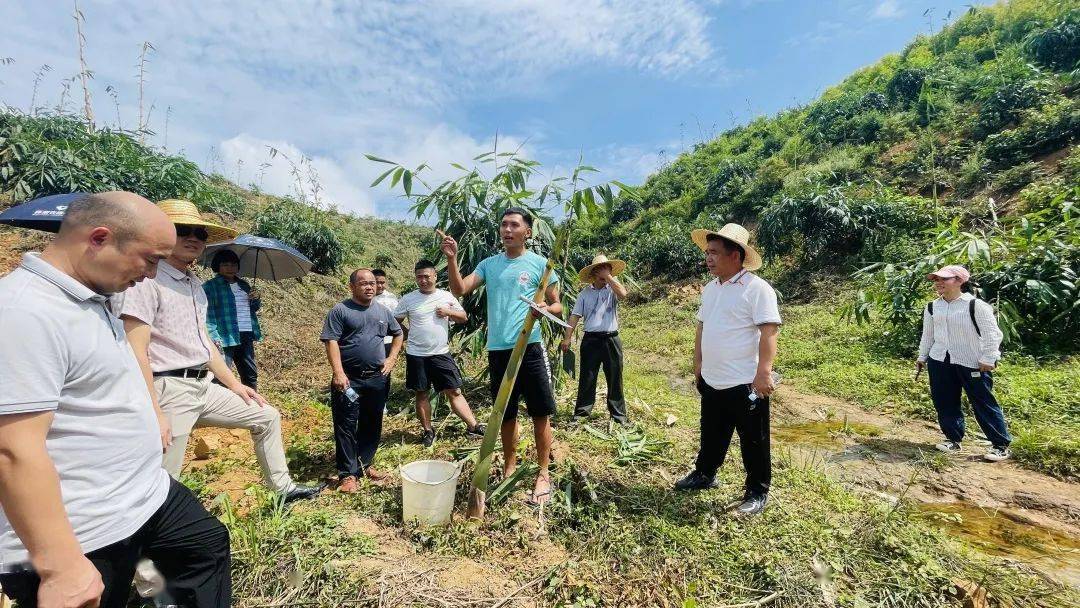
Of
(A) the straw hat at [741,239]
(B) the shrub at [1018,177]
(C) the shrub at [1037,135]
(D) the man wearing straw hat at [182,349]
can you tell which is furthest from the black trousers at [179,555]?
(C) the shrub at [1037,135]

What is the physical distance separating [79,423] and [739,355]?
9.08 ft

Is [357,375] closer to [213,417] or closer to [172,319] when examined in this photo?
[213,417]

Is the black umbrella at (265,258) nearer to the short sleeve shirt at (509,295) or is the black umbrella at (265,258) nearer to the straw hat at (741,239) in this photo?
the short sleeve shirt at (509,295)

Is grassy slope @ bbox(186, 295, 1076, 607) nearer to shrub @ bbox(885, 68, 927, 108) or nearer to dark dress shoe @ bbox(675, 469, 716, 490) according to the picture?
dark dress shoe @ bbox(675, 469, 716, 490)

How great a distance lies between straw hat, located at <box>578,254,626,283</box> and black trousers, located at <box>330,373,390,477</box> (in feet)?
6.93

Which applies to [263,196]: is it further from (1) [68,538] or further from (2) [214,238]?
(1) [68,538]

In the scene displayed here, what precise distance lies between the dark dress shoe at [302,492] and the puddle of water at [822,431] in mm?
4063

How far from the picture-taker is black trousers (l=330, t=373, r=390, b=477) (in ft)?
10.8

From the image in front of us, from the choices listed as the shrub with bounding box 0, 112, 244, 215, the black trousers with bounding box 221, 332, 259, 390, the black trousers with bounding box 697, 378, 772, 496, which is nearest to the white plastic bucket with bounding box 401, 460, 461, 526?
the black trousers with bounding box 697, 378, 772, 496

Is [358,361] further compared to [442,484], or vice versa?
[358,361]

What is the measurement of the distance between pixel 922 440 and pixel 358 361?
16.3 ft

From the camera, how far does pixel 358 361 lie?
11.1ft

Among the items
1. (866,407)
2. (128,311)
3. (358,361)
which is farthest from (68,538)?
(866,407)

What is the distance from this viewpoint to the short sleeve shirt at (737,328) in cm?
266
